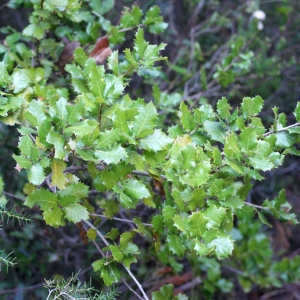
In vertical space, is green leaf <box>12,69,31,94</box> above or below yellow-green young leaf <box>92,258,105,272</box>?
above

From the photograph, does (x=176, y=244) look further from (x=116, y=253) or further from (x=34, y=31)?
(x=34, y=31)

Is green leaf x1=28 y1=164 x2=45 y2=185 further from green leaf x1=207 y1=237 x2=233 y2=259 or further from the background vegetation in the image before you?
green leaf x1=207 y1=237 x2=233 y2=259

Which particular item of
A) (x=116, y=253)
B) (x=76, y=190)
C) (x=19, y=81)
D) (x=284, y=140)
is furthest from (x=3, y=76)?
(x=284, y=140)

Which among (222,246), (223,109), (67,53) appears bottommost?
(222,246)

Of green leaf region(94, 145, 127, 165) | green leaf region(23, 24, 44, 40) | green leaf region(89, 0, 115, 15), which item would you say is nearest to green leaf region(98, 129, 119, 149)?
green leaf region(94, 145, 127, 165)

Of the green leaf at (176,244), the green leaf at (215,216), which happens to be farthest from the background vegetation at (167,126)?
the green leaf at (215,216)

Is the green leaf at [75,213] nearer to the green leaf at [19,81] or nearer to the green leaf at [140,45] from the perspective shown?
the green leaf at [19,81]
